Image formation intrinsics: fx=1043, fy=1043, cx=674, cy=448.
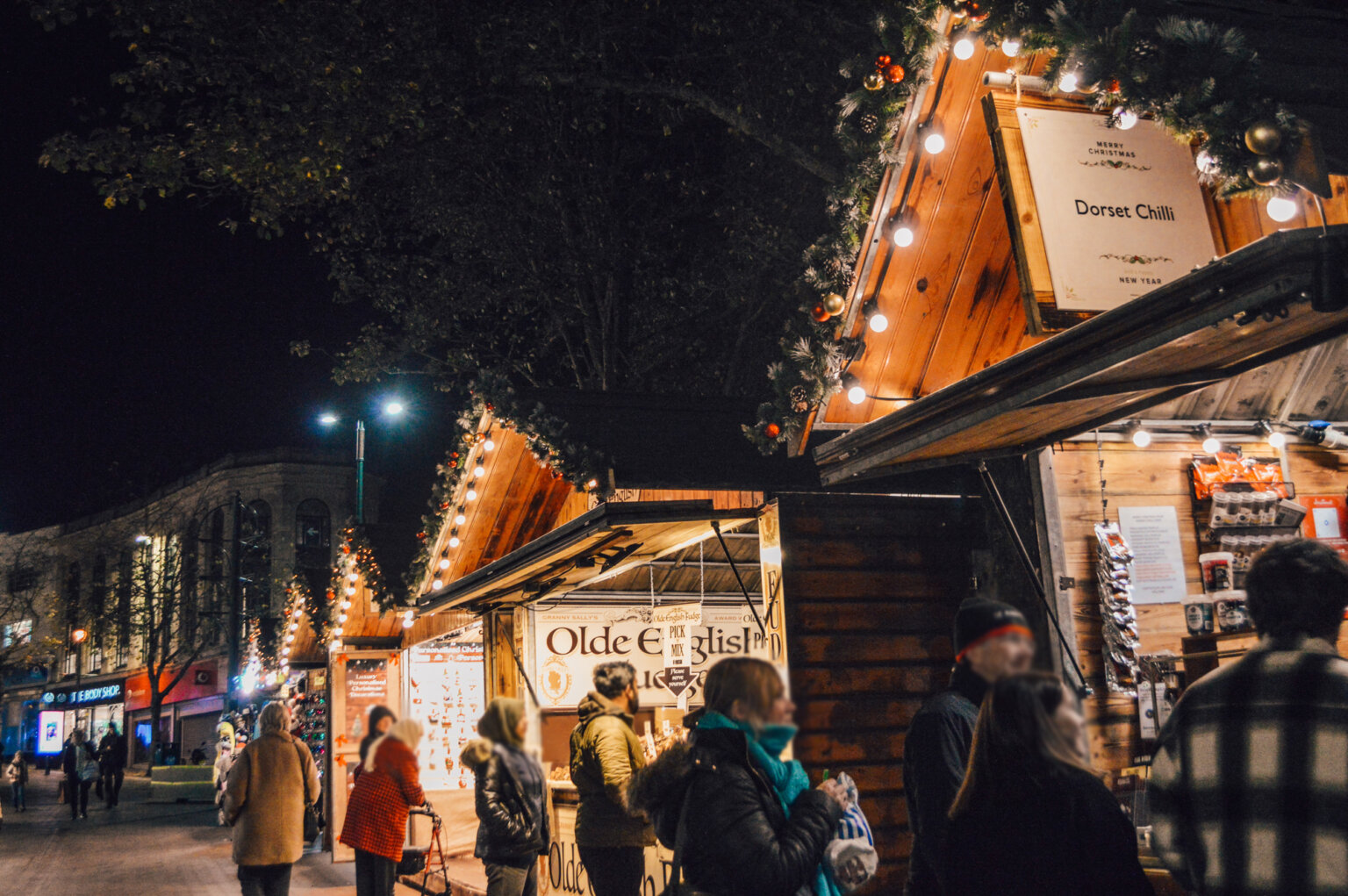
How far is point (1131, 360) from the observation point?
128 inches

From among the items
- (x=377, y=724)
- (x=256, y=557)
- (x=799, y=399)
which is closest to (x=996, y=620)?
(x=377, y=724)

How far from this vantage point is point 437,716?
7.68ft

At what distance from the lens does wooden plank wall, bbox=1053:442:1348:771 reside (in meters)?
5.62

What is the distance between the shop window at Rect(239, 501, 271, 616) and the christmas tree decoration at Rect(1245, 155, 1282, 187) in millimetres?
44024

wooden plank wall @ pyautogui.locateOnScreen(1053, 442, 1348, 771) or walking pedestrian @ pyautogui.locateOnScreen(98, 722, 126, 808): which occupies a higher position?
wooden plank wall @ pyautogui.locateOnScreen(1053, 442, 1348, 771)

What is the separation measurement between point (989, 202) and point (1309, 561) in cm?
258

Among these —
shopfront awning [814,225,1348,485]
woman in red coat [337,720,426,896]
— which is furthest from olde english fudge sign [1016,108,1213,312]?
woman in red coat [337,720,426,896]

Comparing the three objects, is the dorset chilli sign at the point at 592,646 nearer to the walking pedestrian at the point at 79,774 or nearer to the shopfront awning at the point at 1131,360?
the shopfront awning at the point at 1131,360

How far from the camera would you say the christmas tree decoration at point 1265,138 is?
10.6 feet

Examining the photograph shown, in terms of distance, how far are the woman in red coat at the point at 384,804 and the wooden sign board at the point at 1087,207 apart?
8.92 feet

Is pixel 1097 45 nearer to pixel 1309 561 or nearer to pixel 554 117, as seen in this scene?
pixel 1309 561

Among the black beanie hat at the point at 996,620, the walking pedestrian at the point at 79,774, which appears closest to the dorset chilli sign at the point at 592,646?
the black beanie hat at the point at 996,620

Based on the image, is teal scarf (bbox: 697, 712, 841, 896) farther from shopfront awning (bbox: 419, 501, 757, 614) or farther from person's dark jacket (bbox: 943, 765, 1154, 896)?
shopfront awning (bbox: 419, 501, 757, 614)

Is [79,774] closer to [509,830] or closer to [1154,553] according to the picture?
[509,830]
